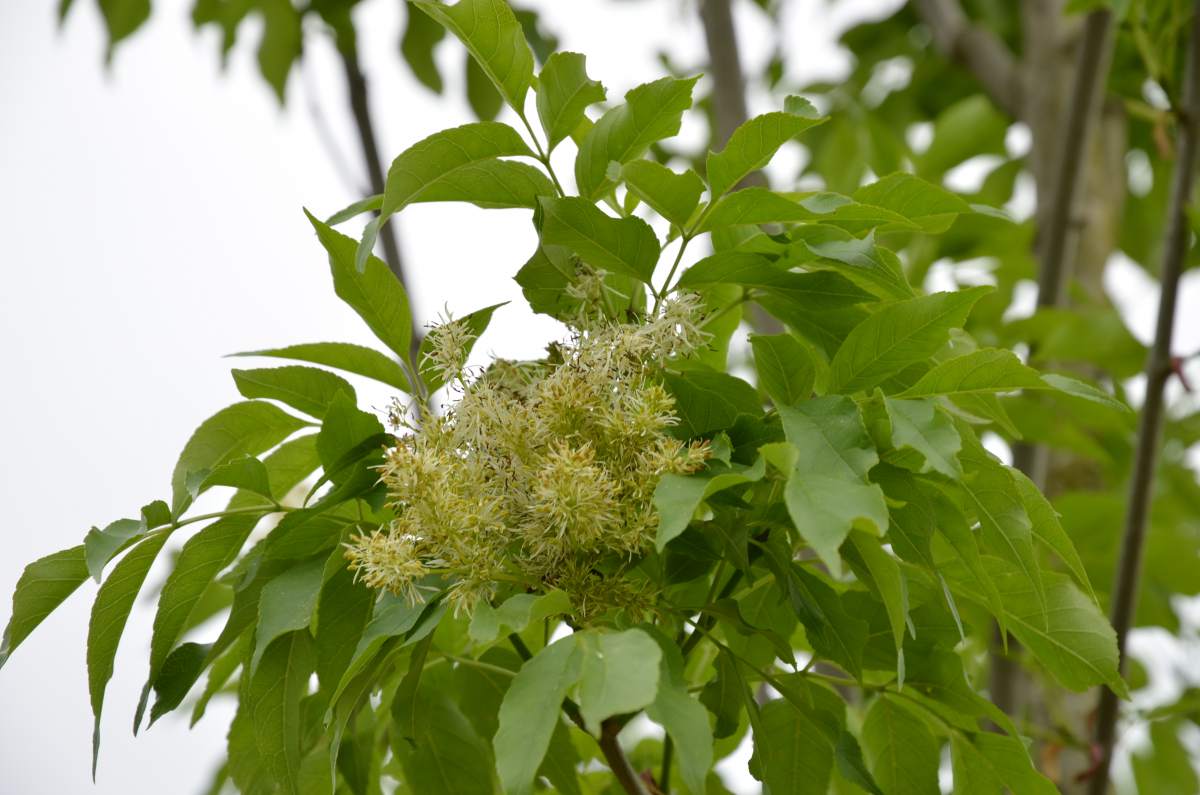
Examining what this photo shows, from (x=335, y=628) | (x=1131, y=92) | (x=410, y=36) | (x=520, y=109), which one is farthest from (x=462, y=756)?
(x=1131, y=92)

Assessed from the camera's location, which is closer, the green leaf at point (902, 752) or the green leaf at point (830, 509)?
the green leaf at point (830, 509)

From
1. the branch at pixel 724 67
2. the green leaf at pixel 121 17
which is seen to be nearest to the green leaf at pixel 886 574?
the branch at pixel 724 67

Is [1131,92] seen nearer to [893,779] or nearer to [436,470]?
[893,779]

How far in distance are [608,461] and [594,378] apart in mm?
44

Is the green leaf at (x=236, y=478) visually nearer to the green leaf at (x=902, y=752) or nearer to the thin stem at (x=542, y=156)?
the thin stem at (x=542, y=156)

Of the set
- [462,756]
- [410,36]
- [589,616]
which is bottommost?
[462,756]

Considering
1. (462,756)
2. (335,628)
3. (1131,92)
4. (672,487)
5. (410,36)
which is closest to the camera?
(672,487)

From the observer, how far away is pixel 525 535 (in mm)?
619

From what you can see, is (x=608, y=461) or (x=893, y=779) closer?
(x=608, y=461)

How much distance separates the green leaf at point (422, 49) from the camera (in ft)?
5.84

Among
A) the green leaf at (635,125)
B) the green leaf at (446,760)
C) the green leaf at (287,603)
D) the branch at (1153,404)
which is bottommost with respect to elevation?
the branch at (1153,404)

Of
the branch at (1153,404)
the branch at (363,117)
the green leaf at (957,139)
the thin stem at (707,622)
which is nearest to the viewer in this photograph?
the thin stem at (707,622)

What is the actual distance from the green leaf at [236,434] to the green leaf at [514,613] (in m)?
0.26

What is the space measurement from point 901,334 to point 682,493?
169 millimetres
